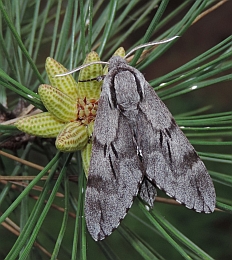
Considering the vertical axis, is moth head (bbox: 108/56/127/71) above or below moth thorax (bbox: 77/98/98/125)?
above

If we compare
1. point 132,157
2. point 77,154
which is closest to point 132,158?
point 132,157

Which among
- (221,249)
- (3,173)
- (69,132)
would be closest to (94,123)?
(69,132)

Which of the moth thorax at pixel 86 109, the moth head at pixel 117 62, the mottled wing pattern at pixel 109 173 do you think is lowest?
the mottled wing pattern at pixel 109 173

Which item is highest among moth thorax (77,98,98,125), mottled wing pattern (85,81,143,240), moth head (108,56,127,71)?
moth head (108,56,127,71)

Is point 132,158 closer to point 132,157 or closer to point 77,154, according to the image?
point 132,157

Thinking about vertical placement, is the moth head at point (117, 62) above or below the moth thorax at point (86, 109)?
above
